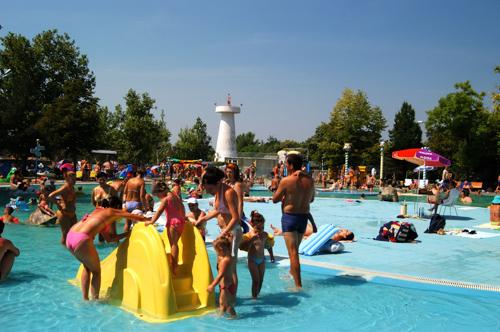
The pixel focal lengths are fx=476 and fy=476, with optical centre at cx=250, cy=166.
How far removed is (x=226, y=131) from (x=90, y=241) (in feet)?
151

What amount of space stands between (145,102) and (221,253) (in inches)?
1506

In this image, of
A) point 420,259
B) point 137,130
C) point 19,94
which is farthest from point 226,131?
point 420,259

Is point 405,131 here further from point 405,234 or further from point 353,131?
point 405,234

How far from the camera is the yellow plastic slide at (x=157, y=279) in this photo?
504 cm

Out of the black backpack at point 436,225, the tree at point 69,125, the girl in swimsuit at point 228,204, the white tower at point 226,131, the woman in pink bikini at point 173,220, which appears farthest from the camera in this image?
the white tower at point 226,131

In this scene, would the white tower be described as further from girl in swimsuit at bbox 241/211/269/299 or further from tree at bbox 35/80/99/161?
girl in swimsuit at bbox 241/211/269/299

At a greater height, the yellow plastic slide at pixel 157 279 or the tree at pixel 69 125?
the tree at pixel 69 125

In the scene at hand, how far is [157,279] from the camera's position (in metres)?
5.00

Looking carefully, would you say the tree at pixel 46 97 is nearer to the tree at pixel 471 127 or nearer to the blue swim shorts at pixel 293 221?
the tree at pixel 471 127

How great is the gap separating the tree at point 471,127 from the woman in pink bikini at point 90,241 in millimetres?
33891

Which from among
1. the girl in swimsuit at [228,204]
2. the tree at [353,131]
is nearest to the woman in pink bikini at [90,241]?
the girl in swimsuit at [228,204]

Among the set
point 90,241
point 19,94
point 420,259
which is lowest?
point 420,259

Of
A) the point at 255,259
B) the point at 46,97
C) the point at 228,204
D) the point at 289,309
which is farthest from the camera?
the point at 46,97

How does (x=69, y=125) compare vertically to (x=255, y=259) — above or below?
above
